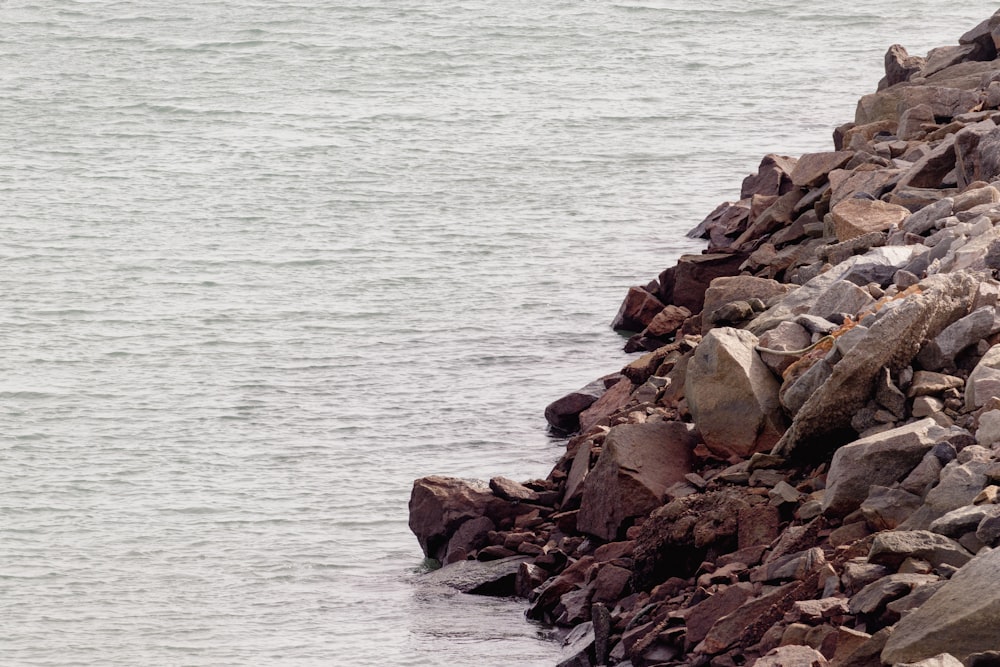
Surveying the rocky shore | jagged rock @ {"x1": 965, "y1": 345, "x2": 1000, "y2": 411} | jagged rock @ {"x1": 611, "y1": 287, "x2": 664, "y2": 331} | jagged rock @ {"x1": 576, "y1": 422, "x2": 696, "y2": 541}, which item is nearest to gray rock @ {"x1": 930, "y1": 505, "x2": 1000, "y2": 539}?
the rocky shore

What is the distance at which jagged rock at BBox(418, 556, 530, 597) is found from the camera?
11812mm

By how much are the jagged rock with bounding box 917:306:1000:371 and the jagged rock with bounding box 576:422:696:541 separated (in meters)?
2.03

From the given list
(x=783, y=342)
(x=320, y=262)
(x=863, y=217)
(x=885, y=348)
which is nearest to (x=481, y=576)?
(x=783, y=342)

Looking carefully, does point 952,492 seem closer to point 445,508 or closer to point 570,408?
point 445,508

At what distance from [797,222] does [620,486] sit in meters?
6.46

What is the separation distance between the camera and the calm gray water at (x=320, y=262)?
13062 millimetres

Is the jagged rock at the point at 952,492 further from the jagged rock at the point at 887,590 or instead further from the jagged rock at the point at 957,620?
the jagged rock at the point at 957,620

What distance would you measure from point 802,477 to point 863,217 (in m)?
4.65

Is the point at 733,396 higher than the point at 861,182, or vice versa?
the point at 861,182

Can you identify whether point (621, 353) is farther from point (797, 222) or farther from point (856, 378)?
point (856, 378)

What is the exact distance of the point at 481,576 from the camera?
12.0 meters

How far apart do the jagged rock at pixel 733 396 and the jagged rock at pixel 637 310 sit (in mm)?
6657

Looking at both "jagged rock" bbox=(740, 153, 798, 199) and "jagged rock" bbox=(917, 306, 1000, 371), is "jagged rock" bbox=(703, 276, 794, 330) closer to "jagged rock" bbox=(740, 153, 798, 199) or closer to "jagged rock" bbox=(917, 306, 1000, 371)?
"jagged rock" bbox=(917, 306, 1000, 371)

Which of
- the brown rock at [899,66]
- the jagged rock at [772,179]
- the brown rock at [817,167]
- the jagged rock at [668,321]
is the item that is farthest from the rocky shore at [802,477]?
the brown rock at [899,66]
